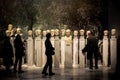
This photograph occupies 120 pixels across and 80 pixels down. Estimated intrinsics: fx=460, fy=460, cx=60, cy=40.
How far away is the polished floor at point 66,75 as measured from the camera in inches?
871

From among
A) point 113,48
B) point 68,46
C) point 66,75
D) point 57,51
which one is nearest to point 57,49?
point 57,51

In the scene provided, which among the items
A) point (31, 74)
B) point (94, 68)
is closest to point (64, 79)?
point (31, 74)

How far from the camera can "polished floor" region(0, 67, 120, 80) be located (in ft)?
72.6

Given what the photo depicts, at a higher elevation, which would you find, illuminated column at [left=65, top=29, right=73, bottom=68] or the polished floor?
illuminated column at [left=65, top=29, right=73, bottom=68]

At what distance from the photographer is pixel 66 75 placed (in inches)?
922

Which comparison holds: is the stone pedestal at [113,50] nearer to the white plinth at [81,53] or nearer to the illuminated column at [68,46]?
the white plinth at [81,53]

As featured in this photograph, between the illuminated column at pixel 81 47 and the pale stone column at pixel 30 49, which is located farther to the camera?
the pale stone column at pixel 30 49

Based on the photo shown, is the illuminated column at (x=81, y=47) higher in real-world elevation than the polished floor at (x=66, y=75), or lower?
higher

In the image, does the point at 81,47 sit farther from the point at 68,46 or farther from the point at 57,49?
the point at 57,49

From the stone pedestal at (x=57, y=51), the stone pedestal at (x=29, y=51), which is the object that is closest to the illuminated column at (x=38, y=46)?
the stone pedestal at (x=29, y=51)

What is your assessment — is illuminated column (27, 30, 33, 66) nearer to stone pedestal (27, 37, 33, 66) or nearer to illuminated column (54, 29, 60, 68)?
stone pedestal (27, 37, 33, 66)

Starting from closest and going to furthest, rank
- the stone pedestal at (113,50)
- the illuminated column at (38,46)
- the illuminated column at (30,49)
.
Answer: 1. the stone pedestal at (113,50)
2. the illuminated column at (38,46)
3. the illuminated column at (30,49)

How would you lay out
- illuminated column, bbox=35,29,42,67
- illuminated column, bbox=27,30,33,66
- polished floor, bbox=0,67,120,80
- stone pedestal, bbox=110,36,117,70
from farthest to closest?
illuminated column, bbox=27,30,33,66
illuminated column, bbox=35,29,42,67
stone pedestal, bbox=110,36,117,70
polished floor, bbox=0,67,120,80

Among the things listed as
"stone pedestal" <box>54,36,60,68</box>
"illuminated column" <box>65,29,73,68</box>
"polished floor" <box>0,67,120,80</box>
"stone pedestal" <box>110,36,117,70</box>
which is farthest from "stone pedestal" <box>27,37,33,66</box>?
"stone pedestal" <box>110,36,117,70</box>
